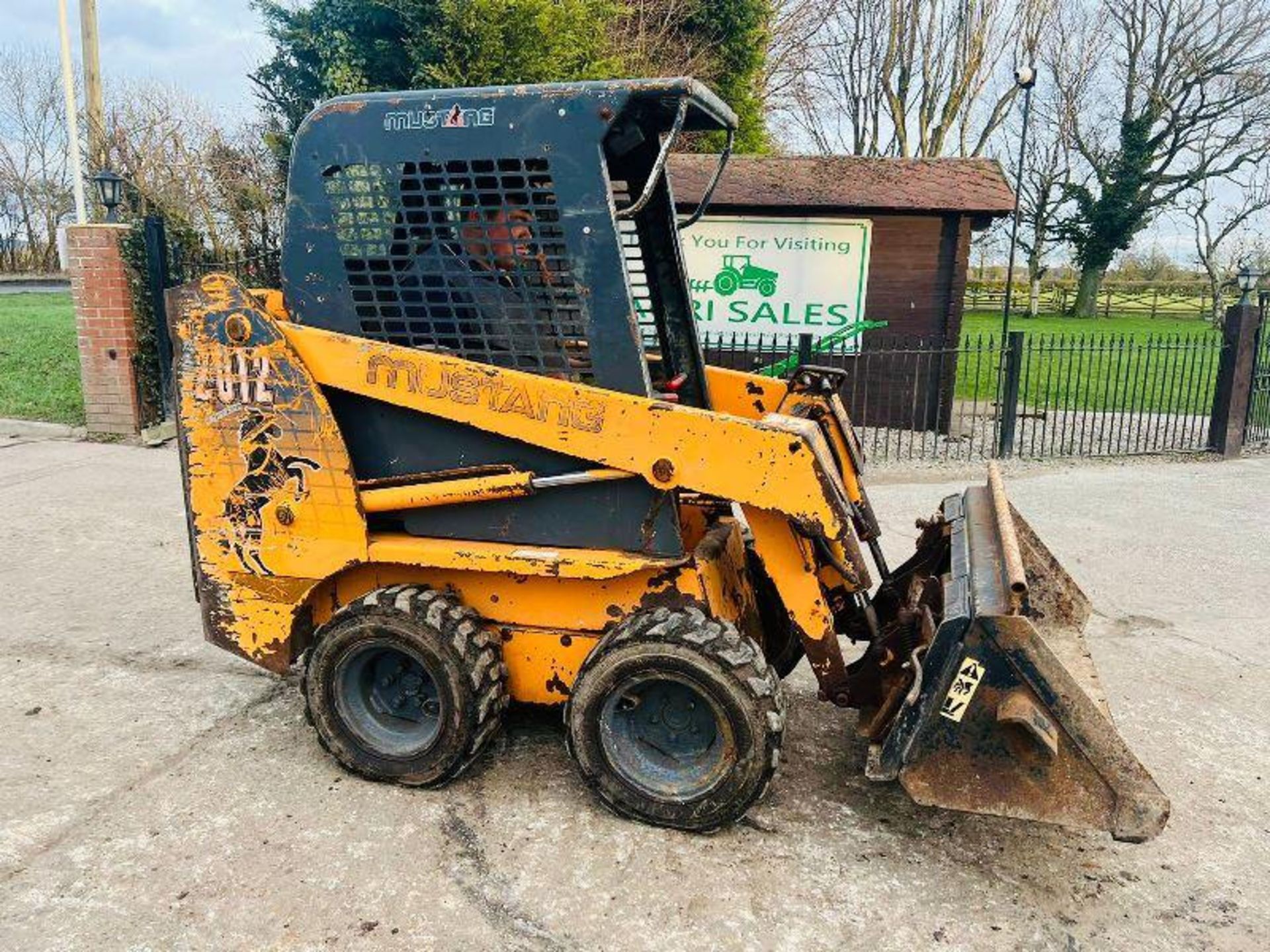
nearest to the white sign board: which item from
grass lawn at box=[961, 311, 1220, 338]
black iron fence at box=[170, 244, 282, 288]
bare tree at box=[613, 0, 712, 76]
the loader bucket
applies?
black iron fence at box=[170, 244, 282, 288]

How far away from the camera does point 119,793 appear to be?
356cm

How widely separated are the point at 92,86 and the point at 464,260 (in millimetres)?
16794

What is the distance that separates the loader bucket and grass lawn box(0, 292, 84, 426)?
381 inches

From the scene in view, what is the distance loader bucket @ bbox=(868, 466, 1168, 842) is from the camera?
2822 millimetres

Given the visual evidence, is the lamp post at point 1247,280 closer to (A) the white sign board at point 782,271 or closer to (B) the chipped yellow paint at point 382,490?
(A) the white sign board at point 782,271

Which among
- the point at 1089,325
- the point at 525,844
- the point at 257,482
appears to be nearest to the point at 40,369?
the point at 257,482

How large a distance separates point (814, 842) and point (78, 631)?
3.85 meters

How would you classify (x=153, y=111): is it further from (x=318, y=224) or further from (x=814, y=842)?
(x=814, y=842)

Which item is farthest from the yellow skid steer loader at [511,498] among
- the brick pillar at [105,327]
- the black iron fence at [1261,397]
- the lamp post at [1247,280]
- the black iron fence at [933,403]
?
the black iron fence at [1261,397]

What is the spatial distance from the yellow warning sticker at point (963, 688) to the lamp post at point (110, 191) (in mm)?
9236

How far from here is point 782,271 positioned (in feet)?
34.9

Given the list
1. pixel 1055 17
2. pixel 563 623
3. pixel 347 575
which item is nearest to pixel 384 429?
pixel 347 575

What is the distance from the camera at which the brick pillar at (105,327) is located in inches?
370

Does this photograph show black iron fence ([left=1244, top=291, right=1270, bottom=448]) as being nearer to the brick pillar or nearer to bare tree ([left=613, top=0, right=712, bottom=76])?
bare tree ([left=613, top=0, right=712, bottom=76])
